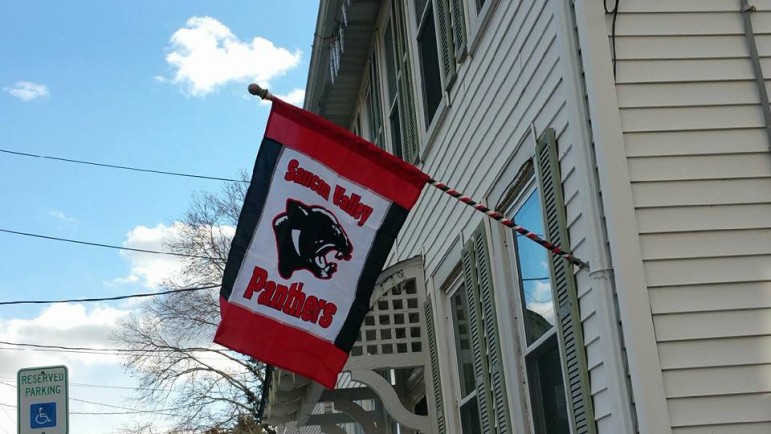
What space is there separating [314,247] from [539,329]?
1439 mm

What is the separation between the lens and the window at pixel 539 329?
18.6ft

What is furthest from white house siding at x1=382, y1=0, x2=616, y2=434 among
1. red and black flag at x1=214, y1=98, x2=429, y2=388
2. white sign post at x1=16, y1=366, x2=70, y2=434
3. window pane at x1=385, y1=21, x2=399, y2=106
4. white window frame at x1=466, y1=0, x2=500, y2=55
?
white sign post at x1=16, y1=366, x2=70, y2=434

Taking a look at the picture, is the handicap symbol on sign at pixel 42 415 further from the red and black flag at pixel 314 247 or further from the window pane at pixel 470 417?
the window pane at pixel 470 417

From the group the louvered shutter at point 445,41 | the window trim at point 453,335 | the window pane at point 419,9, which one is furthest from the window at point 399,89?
the window trim at point 453,335

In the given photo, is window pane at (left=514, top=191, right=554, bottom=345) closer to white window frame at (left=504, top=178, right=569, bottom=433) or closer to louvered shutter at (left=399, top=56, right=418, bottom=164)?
white window frame at (left=504, top=178, right=569, bottom=433)

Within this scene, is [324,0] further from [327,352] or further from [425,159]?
[327,352]

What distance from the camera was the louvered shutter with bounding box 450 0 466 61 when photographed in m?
7.35

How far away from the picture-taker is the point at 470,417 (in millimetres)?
7797

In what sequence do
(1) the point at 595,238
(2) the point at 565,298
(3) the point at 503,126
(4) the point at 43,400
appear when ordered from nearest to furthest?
(1) the point at 595,238 < (2) the point at 565,298 < (3) the point at 503,126 < (4) the point at 43,400

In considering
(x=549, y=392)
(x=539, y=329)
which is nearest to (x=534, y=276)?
(x=539, y=329)

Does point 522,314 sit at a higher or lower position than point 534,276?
lower

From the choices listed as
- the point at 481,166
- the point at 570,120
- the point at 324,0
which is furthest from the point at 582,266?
the point at 324,0

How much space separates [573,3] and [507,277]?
196 centimetres

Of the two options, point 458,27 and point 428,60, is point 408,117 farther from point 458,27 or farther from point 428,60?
point 458,27
